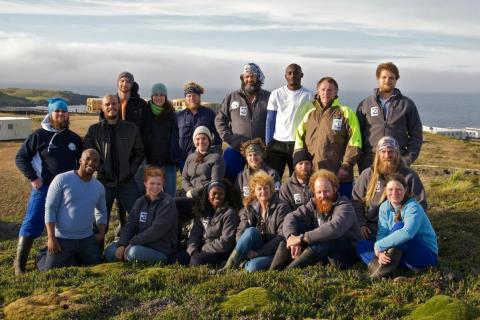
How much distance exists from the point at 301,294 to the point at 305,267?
1.05 meters

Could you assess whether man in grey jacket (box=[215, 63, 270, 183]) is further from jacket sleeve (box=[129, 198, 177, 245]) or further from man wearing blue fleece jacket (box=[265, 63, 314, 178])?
jacket sleeve (box=[129, 198, 177, 245])

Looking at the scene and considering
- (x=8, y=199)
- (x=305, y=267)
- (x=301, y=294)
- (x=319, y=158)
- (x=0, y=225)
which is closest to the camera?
(x=301, y=294)

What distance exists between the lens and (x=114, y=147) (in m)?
9.31

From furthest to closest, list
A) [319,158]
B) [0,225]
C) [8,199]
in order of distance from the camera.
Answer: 1. [8,199]
2. [0,225]
3. [319,158]

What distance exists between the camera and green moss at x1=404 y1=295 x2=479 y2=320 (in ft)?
18.8

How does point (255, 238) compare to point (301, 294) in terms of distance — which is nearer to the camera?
point (301, 294)

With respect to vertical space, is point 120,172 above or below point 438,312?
above

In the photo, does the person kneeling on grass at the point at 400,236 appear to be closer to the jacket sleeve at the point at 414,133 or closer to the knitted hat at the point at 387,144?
the knitted hat at the point at 387,144

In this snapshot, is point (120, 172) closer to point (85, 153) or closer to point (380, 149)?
point (85, 153)

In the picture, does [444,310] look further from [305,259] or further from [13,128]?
[13,128]

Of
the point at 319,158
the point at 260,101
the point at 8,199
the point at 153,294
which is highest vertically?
the point at 260,101

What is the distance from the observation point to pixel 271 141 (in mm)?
9859

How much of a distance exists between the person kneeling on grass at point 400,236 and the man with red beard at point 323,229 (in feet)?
1.17

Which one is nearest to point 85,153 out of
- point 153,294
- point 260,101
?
point 153,294
